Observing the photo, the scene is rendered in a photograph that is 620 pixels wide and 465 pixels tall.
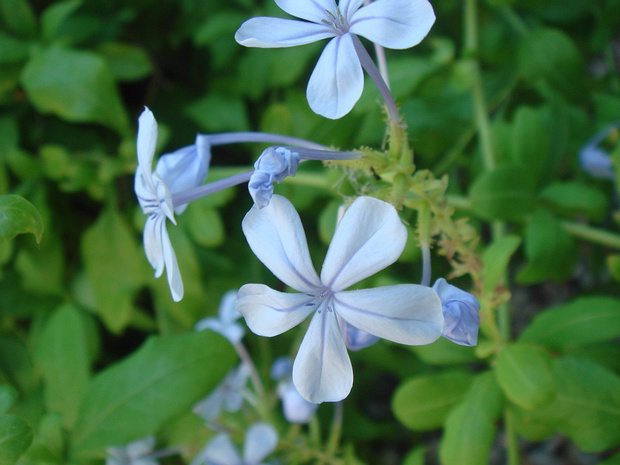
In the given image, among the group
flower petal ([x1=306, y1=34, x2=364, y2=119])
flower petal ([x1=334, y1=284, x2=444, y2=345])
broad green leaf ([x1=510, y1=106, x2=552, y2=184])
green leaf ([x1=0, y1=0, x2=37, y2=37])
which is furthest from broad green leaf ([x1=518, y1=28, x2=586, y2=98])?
green leaf ([x1=0, y1=0, x2=37, y2=37])

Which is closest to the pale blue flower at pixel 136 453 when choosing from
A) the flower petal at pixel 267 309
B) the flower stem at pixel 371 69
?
the flower petal at pixel 267 309

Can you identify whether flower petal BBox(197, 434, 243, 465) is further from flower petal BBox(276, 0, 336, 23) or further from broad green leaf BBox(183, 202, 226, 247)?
flower petal BBox(276, 0, 336, 23)

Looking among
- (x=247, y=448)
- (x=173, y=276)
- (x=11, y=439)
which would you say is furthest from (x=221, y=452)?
(x=173, y=276)

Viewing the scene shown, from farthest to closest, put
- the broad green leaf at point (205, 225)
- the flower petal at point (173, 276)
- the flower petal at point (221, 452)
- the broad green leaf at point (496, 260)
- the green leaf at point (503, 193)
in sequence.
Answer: the broad green leaf at point (205, 225) < the flower petal at point (221, 452) < the green leaf at point (503, 193) < the broad green leaf at point (496, 260) < the flower petal at point (173, 276)

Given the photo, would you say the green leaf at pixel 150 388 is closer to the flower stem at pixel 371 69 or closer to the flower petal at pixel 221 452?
the flower petal at pixel 221 452

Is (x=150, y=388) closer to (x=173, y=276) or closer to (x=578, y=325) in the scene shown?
(x=173, y=276)

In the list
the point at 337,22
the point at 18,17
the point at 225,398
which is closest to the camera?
the point at 337,22

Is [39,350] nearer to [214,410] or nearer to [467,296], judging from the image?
[214,410]

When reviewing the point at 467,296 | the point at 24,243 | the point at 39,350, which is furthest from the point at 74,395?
the point at 467,296
